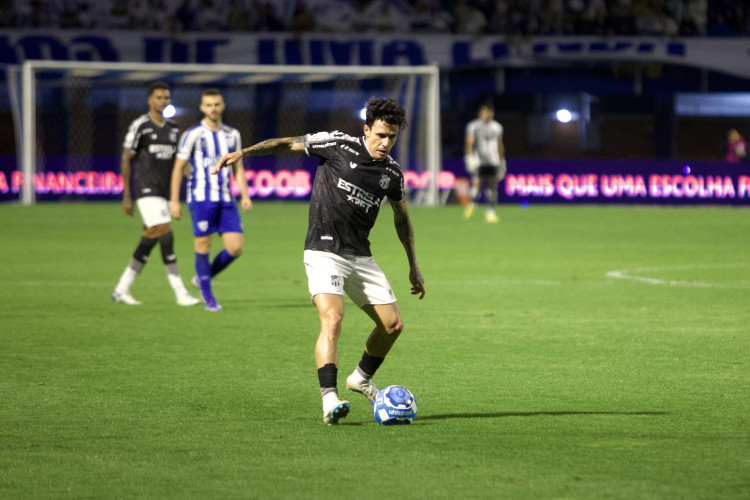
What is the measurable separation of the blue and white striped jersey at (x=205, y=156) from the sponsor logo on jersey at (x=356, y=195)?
14.9 feet

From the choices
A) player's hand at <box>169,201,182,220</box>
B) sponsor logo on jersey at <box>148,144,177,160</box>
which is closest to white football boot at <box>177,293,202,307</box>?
player's hand at <box>169,201,182,220</box>

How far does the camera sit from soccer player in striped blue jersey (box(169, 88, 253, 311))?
412 inches

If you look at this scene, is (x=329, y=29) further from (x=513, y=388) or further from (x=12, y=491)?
(x=12, y=491)

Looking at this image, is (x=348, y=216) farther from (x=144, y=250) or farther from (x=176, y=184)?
(x=144, y=250)

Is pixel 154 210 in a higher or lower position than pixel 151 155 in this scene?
lower

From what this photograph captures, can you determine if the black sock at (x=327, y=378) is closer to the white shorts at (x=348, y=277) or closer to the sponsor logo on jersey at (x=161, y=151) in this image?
the white shorts at (x=348, y=277)

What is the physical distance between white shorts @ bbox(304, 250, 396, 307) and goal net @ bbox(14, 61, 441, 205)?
19519 mm

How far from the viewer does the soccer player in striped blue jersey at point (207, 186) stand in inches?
412

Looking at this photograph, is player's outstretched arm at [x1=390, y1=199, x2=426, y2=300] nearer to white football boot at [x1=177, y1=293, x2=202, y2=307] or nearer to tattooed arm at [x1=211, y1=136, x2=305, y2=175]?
tattooed arm at [x1=211, y1=136, x2=305, y2=175]

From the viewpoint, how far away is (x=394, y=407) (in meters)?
5.73

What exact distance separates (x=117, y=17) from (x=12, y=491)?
28.1m

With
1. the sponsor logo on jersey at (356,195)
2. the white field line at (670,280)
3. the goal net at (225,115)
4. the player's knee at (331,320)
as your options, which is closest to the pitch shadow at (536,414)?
the player's knee at (331,320)

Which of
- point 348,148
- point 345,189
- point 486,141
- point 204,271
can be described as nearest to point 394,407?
point 345,189

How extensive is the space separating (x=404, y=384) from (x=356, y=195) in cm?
145
